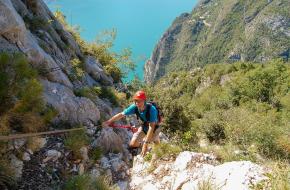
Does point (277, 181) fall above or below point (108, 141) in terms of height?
below

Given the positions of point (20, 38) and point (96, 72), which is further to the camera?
point (96, 72)

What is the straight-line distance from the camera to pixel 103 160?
8.79m

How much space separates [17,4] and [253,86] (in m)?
59.8

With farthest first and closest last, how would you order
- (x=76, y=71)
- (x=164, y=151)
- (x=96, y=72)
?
(x=96, y=72) < (x=76, y=71) < (x=164, y=151)

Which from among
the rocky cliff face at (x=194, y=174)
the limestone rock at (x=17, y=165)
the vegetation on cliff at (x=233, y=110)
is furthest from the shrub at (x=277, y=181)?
the limestone rock at (x=17, y=165)

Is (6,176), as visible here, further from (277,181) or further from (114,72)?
(114,72)

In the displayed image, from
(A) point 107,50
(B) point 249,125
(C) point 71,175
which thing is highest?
(A) point 107,50

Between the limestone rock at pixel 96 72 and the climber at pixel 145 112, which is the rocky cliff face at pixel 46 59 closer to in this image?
the climber at pixel 145 112

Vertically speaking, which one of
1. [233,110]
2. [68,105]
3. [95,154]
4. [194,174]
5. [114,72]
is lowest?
[194,174]

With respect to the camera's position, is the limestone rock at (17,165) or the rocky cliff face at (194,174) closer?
the limestone rock at (17,165)

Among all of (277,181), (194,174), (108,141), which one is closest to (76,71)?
(108,141)

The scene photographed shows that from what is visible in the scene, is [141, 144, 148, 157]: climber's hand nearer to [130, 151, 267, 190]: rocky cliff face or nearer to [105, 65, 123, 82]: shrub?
[130, 151, 267, 190]: rocky cliff face

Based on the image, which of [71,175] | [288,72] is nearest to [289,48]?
[288,72]

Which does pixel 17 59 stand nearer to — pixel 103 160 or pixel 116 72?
pixel 103 160
